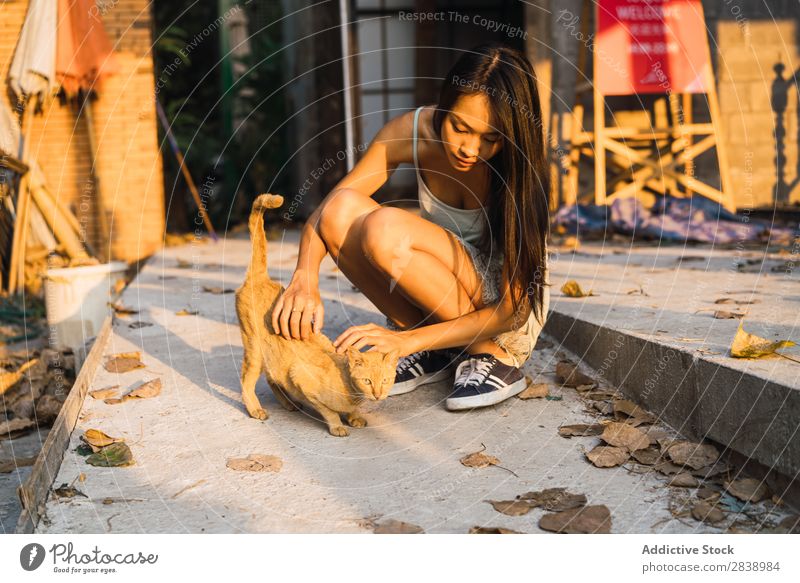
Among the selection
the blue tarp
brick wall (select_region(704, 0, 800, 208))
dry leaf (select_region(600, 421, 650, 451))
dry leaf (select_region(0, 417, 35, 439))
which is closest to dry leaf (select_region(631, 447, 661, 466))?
dry leaf (select_region(600, 421, 650, 451))

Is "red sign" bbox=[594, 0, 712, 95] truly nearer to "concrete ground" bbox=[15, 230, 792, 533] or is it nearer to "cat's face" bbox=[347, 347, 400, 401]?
"concrete ground" bbox=[15, 230, 792, 533]

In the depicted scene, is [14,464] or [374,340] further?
[14,464]

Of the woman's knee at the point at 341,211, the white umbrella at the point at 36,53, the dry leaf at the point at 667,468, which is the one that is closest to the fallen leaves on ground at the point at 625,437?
the dry leaf at the point at 667,468

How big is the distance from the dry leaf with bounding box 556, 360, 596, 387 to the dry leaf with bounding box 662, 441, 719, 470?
637 millimetres

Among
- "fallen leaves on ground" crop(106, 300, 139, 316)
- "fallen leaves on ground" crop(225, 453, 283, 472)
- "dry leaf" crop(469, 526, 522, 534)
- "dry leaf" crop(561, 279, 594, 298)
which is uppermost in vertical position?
"dry leaf" crop(561, 279, 594, 298)

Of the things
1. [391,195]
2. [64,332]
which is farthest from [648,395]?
[391,195]

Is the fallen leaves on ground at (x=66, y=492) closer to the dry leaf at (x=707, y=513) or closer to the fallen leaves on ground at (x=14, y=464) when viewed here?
the fallen leaves on ground at (x=14, y=464)

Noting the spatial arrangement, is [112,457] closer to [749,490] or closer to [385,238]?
[385,238]

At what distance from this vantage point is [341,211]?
2748 mm

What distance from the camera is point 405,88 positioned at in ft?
26.8

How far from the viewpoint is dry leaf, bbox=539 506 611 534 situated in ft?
6.41

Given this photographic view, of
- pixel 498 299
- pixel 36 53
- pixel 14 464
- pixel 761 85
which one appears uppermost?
pixel 36 53

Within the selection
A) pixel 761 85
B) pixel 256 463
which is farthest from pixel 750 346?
pixel 761 85

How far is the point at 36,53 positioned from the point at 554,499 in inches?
197
